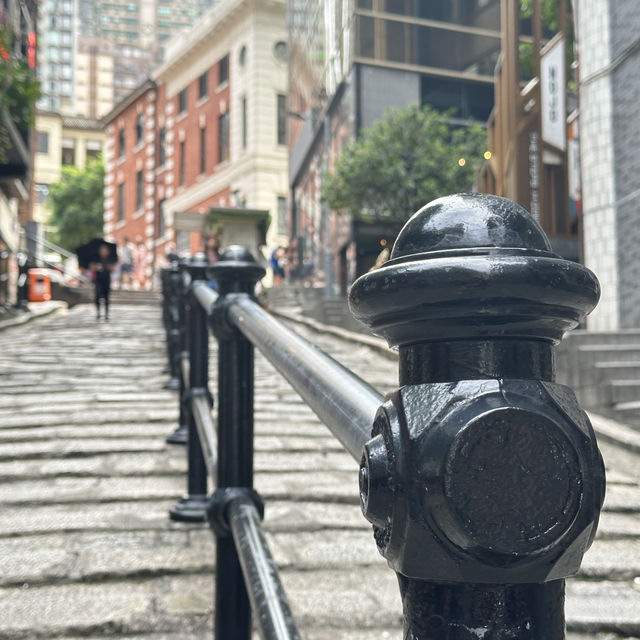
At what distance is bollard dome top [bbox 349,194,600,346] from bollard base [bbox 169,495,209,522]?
7.86ft

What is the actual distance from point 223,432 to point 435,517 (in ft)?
4.18

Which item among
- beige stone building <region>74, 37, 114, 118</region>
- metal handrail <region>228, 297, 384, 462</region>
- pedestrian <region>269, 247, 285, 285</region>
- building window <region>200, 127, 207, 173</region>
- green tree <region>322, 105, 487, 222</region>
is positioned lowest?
metal handrail <region>228, 297, 384, 462</region>

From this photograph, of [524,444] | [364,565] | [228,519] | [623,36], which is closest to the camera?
[524,444]

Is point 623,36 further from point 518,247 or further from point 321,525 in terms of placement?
point 518,247

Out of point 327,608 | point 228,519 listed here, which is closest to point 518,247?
point 228,519

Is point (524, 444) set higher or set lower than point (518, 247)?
lower

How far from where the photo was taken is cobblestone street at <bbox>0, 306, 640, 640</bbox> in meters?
2.18

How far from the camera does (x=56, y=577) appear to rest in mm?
2406

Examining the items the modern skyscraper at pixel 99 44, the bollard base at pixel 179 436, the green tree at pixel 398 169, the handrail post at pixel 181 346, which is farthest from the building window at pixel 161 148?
the modern skyscraper at pixel 99 44

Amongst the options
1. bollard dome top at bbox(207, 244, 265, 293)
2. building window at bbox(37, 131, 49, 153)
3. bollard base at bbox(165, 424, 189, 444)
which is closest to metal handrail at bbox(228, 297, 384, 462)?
bollard dome top at bbox(207, 244, 265, 293)

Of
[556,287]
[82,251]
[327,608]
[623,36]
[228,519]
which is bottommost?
[327,608]

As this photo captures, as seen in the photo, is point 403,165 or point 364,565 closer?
point 364,565

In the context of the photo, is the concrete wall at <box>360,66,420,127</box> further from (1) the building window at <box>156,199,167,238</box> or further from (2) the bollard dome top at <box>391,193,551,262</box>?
(2) the bollard dome top at <box>391,193,551,262</box>

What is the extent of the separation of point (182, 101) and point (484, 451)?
38.6 m
